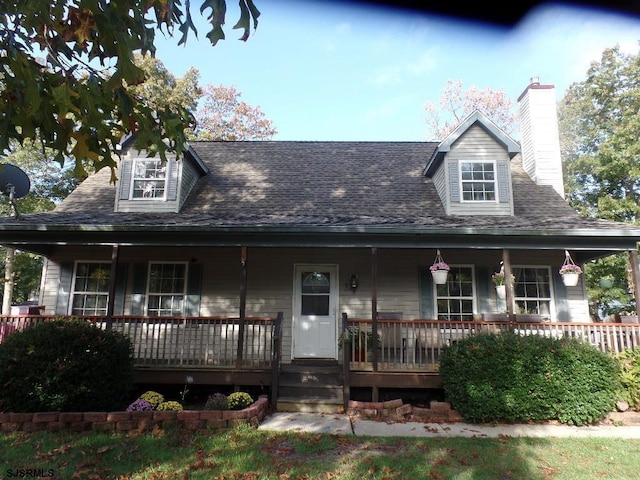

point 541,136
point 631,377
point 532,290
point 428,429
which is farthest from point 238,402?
point 541,136

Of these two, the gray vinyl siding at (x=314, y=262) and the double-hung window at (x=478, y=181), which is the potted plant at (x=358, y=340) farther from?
the double-hung window at (x=478, y=181)

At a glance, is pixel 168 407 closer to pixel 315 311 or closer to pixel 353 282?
A: pixel 315 311

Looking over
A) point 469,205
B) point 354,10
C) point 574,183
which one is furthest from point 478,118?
point 574,183

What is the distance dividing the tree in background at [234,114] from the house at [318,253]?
1444cm

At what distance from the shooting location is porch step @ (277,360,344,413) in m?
7.17

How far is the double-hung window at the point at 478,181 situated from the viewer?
980 cm

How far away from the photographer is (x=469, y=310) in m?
9.55

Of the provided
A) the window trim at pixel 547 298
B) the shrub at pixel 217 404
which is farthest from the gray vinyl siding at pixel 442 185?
the shrub at pixel 217 404

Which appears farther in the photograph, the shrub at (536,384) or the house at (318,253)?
the house at (318,253)

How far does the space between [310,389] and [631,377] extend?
17.6ft

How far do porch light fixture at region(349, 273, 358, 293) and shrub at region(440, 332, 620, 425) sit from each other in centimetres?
341

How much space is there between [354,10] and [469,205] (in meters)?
6.60

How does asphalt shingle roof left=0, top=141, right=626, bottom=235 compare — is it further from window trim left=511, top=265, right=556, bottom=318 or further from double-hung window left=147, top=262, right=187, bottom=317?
double-hung window left=147, top=262, right=187, bottom=317

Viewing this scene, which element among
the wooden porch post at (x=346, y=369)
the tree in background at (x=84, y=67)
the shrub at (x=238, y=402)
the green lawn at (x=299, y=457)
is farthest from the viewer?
the wooden porch post at (x=346, y=369)
